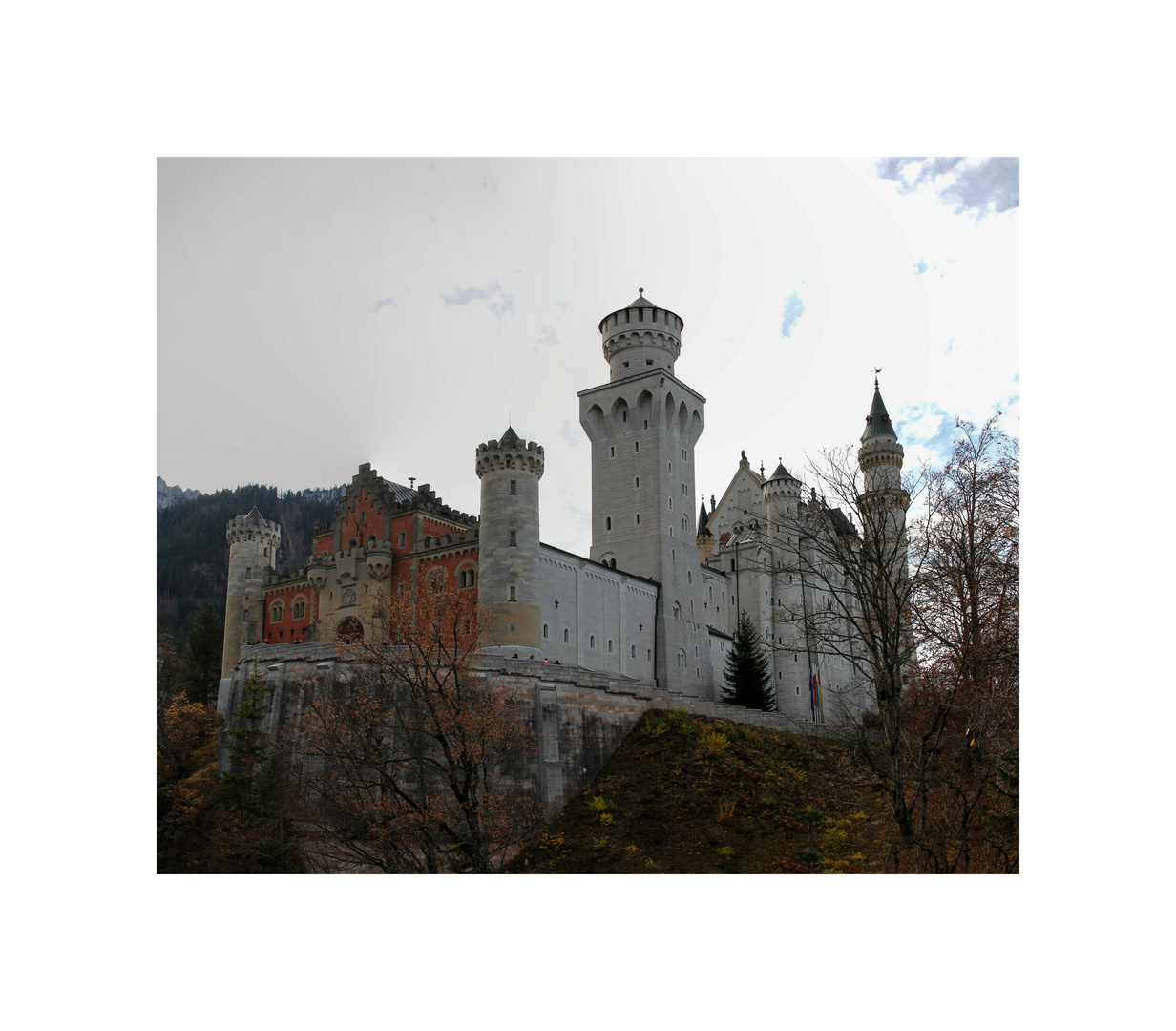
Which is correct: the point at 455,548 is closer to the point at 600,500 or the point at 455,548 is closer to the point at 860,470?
the point at 600,500

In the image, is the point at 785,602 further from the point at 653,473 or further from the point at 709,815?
the point at 709,815

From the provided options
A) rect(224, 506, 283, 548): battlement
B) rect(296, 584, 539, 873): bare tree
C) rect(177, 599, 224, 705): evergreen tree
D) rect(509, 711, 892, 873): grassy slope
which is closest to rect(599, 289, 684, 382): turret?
rect(224, 506, 283, 548): battlement

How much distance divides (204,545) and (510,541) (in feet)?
222

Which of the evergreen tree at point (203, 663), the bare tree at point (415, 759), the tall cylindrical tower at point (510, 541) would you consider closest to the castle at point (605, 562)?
the tall cylindrical tower at point (510, 541)

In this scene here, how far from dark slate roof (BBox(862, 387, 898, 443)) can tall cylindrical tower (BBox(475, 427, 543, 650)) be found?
30392 millimetres

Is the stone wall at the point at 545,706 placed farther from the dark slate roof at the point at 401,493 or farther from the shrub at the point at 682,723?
the dark slate roof at the point at 401,493

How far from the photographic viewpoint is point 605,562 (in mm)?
55344

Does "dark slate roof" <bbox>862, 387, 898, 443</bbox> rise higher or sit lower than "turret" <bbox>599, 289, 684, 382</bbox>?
lower

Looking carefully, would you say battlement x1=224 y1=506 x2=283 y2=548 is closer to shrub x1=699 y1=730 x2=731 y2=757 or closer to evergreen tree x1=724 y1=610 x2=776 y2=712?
evergreen tree x1=724 y1=610 x2=776 y2=712

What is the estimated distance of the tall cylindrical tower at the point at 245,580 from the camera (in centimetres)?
5091

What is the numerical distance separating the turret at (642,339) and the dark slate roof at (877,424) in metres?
16.3

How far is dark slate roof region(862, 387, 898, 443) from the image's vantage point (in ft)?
216

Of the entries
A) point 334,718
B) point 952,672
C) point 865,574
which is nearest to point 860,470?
point 865,574
